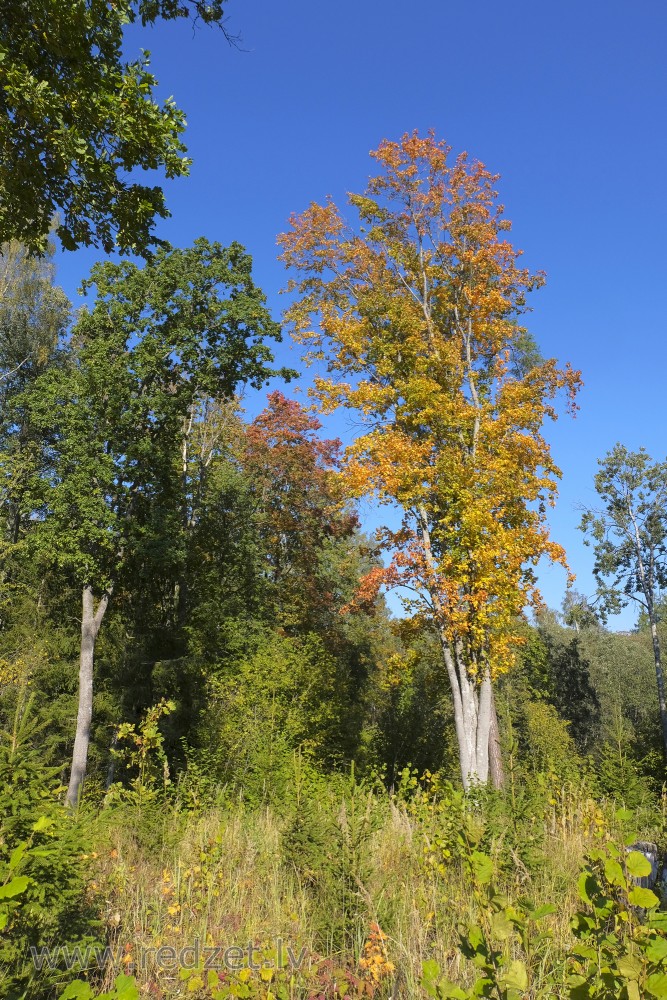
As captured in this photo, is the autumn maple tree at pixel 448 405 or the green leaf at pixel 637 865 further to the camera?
the autumn maple tree at pixel 448 405

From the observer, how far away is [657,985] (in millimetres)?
1385

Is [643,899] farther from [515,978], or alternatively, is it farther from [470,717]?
[470,717]

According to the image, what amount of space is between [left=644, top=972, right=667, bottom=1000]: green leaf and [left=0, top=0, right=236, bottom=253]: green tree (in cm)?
516

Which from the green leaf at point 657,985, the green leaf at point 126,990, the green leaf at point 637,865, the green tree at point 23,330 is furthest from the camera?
the green tree at point 23,330

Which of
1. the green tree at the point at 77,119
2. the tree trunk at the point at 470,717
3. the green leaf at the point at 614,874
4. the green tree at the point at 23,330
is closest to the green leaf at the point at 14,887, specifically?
the green leaf at the point at 614,874

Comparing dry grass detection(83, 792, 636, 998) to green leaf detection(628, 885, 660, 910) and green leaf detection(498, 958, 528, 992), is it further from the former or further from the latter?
green leaf detection(498, 958, 528, 992)

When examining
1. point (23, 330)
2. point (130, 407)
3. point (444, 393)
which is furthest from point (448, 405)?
point (23, 330)

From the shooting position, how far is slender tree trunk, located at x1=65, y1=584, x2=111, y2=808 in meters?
11.5

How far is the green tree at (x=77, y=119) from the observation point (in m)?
4.04

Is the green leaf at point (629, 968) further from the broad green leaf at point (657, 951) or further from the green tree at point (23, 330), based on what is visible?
the green tree at point (23, 330)

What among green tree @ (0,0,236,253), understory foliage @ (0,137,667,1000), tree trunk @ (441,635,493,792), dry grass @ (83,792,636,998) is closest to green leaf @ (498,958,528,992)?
understory foliage @ (0,137,667,1000)

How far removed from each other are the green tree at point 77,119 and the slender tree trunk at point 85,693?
9277 millimetres

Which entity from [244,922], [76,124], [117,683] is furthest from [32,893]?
[117,683]

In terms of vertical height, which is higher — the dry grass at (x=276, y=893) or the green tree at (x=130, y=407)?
the green tree at (x=130, y=407)
